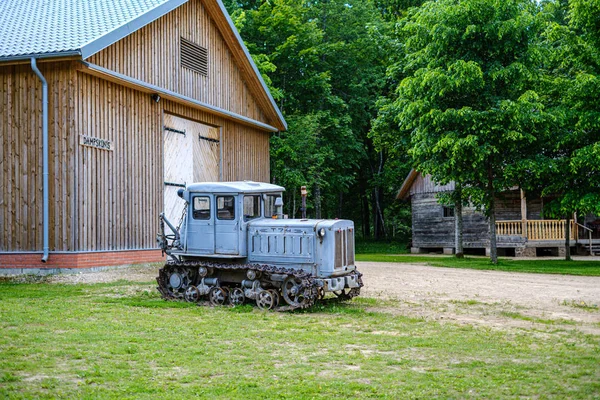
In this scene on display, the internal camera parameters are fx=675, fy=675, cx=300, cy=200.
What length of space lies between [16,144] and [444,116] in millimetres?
13442

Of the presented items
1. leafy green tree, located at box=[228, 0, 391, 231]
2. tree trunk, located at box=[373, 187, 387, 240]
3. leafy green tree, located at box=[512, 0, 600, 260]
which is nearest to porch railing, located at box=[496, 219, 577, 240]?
leafy green tree, located at box=[512, 0, 600, 260]

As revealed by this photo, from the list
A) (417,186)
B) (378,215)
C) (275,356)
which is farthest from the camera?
(378,215)

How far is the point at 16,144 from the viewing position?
1744 centimetres

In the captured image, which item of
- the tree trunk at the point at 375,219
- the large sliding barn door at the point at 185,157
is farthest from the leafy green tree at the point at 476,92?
the tree trunk at the point at 375,219

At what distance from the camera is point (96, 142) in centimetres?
1794

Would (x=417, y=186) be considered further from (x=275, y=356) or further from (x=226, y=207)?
(x=275, y=356)

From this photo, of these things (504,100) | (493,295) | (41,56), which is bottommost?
(493,295)

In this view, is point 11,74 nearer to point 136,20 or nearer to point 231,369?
point 136,20

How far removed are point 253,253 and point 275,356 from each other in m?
4.74

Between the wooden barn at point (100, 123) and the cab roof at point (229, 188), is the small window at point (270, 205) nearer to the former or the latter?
the cab roof at point (229, 188)

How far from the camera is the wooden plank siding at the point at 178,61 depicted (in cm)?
1933

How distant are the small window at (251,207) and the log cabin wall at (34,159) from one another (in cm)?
632

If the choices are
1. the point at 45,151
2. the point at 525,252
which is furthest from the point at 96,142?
the point at 525,252

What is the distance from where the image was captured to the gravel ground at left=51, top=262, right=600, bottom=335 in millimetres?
11227
